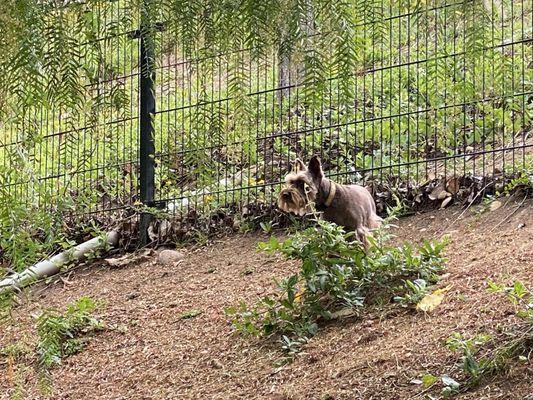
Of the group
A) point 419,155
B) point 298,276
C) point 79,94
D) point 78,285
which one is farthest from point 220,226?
point 79,94

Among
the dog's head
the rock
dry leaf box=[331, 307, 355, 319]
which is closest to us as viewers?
dry leaf box=[331, 307, 355, 319]

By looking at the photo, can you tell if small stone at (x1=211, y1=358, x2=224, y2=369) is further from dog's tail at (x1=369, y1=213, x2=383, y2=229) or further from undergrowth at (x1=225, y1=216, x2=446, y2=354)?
dog's tail at (x1=369, y1=213, x2=383, y2=229)

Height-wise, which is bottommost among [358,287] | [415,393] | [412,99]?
[415,393]

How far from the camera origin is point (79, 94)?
170cm

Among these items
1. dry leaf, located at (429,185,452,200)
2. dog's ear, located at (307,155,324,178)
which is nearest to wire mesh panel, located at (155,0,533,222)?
dry leaf, located at (429,185,452,200)

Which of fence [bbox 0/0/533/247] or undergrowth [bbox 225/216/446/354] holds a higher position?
fence [bbox 0/0/533/247]

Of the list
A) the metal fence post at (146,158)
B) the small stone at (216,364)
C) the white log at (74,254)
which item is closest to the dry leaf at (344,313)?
the small stone at (216,364)

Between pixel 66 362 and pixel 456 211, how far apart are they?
2.69m

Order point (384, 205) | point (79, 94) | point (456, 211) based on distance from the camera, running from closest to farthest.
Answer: point (79, 94)
point (456, 211)
point (384, 205)

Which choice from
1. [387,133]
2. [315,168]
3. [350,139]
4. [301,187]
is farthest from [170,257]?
[387,133]

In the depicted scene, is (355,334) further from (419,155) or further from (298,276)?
(419,155)

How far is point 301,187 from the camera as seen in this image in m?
5.30

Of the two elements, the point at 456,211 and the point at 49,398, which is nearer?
the point at 49,398

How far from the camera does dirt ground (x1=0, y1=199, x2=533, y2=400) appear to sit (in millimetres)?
3588
